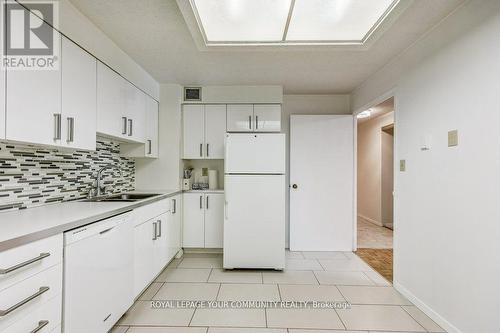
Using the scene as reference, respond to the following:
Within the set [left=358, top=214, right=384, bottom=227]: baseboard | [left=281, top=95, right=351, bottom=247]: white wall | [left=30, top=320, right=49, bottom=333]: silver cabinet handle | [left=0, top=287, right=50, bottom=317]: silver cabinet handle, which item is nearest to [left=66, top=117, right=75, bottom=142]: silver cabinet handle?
[left=0, top=287, right=50, bottom=317]: silver cabinet handle

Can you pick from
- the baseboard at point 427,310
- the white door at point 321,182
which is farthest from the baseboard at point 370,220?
the baseboard at point 427,310

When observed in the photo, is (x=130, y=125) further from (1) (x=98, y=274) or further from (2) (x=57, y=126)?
(1) (x=98, y=274)

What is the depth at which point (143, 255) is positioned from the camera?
7.36 feet

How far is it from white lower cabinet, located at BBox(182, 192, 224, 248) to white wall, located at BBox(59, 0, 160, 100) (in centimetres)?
158

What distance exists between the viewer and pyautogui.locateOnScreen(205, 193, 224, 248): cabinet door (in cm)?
343

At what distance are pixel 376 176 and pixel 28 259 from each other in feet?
18.9

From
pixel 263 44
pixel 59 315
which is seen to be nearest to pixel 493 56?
pixel 263 44

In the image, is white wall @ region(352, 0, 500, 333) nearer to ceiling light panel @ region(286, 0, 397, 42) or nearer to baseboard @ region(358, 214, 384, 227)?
ceiling light panel @ region(286, 0, 397, 42)

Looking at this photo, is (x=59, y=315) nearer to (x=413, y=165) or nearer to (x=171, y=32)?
(x=171, y=32)

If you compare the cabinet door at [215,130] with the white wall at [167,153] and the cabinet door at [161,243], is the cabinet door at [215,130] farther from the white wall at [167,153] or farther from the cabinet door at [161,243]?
the cabinet door at [161,243]

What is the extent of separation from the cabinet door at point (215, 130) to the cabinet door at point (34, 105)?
2.01 metres

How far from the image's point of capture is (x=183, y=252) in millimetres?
3520

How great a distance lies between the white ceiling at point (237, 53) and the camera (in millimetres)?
1785

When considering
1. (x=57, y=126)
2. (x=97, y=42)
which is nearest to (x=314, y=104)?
(x=97, y=42)
